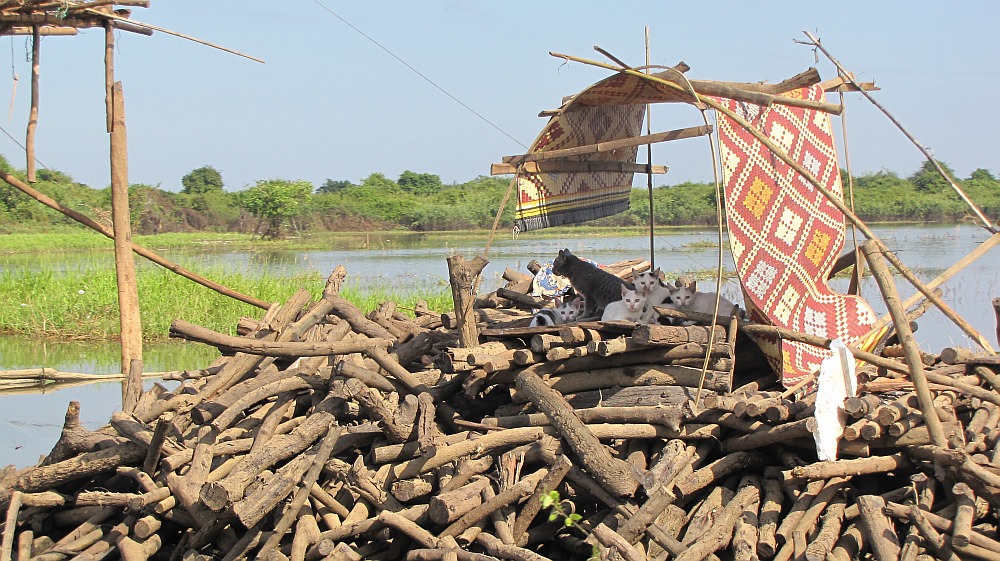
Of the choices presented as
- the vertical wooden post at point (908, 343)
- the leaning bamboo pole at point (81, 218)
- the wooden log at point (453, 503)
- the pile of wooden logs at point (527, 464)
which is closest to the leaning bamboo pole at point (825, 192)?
the vertical wooden post at point (908, 343)

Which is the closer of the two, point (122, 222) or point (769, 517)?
point (769, 517)

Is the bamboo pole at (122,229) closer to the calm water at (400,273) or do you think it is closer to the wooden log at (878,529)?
the calm water at (400,273)

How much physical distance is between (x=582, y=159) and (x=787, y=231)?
1627 mm

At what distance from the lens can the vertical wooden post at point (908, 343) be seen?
4461 millimetres

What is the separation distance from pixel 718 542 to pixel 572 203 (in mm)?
3003

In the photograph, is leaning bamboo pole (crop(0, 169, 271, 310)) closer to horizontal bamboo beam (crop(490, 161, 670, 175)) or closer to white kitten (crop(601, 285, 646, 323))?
horizontal bamboo beam (crop(490, 161, 670, 175))

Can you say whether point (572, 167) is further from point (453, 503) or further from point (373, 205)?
point (373, 205)

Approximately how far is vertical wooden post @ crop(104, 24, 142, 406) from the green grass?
4943mm

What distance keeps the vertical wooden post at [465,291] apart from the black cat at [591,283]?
1.21 m

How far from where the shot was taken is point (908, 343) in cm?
461

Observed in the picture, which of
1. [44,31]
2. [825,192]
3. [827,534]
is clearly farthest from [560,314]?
[44,31]

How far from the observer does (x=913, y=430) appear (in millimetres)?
4582

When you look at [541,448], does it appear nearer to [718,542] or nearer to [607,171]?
[718,542]

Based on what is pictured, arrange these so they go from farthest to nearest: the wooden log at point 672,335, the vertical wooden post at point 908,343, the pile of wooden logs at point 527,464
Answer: the wooden log at point 672,335
the vertical wooden post at point 908,343
the pile of wooden logs at point 527,464
